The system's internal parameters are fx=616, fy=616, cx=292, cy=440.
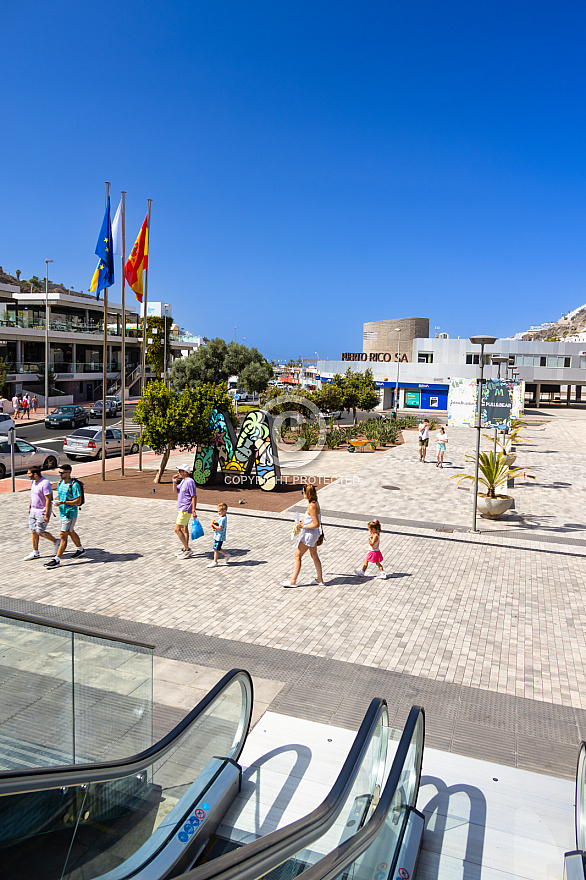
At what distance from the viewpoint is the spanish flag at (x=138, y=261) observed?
20656 millimetres

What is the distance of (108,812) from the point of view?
4.23m

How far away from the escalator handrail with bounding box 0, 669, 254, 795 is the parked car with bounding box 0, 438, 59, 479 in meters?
18.1

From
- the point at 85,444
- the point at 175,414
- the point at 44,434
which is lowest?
the point at 44,434

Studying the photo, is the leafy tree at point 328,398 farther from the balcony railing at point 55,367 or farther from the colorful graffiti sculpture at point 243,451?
the balcony railing at point 55,367

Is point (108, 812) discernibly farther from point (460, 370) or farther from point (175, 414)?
point (460, 370)

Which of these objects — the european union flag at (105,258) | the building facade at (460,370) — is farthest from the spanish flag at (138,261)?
the building facade at (460,370)

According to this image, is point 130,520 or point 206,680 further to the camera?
point 130,520

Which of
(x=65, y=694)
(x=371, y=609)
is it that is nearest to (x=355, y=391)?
(x=371, y=609)

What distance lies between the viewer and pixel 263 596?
32.3 ft

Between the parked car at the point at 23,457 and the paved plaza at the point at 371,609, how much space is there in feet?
15.9

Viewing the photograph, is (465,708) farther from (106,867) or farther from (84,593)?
(84,593)

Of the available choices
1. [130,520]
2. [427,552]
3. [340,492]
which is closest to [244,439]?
[340,492]

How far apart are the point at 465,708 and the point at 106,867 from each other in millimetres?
4062

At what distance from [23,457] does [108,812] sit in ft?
62.2
